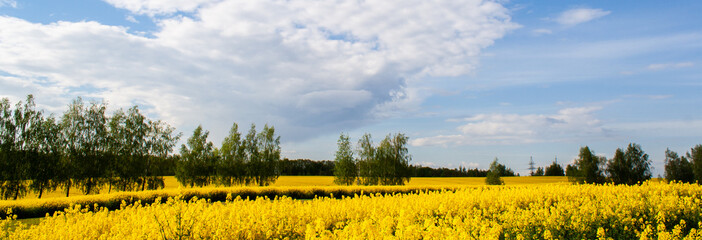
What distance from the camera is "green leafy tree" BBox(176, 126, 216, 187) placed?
4172 centimetres

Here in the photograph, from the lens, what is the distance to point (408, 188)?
2659 cm

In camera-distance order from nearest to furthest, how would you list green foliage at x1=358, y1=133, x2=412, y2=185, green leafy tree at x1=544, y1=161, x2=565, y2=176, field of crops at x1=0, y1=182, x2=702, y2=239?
field of crops at x1=0, y1=182, x2=702, y2=239 → green foliage at x1=358, y1=133, x2=412, y2=185 → green leafy tree at x1=544, y1=161, x2=565, y2=176

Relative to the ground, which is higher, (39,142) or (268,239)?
(39,142)

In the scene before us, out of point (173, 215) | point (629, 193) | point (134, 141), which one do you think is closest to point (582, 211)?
point (629, 193)

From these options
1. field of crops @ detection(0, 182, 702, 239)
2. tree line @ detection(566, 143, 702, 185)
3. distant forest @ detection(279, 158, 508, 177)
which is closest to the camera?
field of crops @ detection(0, 182, 702, 239)

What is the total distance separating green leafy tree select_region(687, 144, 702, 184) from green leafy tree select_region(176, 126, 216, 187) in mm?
67481

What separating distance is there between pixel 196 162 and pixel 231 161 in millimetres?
3793

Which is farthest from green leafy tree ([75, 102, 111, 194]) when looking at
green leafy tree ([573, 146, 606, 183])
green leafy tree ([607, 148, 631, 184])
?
green leafy tree ([607, 148, 631, 184])

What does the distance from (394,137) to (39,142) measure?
35.1 m

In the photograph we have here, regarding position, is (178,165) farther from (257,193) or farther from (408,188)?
(408,188)

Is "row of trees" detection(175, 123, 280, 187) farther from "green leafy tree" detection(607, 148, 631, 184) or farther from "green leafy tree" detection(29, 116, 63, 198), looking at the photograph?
"green leafy tree" detection(607, 148, 631, 184)

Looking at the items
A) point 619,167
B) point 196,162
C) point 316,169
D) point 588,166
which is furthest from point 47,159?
point 619,167

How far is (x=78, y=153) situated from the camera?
34438 millimetres

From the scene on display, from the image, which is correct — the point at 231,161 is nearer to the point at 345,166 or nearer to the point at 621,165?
the point at 345,166
